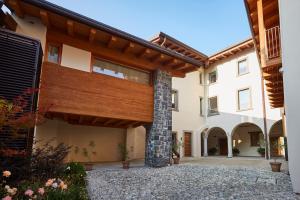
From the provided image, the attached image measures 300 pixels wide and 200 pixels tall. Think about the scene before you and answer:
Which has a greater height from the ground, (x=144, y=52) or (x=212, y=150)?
(x=144, y=52)

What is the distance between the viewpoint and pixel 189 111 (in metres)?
18.0

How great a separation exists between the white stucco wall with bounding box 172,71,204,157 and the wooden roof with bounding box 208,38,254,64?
179cm

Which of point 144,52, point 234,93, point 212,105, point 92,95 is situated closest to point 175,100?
point 212,105

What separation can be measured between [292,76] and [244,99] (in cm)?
1236

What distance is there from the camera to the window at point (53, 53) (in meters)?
7.72

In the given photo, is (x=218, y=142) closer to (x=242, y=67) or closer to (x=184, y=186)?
(x=242, y=67)

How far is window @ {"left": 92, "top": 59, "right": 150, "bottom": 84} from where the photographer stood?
866 cm

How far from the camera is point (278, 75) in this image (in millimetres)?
8227

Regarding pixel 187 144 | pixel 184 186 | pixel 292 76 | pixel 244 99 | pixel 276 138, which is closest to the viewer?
pixel 292 76

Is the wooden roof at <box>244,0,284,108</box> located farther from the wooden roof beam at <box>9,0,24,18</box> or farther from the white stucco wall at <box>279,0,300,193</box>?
the wooden roof beam at <box>9,0,24,18</box>

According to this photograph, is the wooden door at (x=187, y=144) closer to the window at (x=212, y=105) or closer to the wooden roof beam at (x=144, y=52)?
the window at (x=212, y=105)

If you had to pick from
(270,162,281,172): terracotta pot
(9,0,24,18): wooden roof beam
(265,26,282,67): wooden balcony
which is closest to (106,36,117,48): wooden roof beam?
(9,0,24,18): wooden roof beam

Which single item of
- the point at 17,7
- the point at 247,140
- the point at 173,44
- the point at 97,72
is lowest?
the point at 247,140

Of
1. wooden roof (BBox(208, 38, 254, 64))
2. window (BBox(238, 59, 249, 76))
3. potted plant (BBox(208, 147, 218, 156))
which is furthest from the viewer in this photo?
potted plant (BBox(208, 147, 218, 156))
